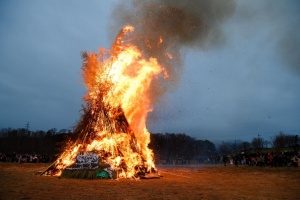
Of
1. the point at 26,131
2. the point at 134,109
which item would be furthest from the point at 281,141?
the point at 26,131

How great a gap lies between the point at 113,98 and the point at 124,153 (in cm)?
414

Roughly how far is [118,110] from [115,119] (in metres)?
0.74

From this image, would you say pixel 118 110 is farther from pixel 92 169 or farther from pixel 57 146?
pixel 57 146

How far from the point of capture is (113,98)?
19344mm

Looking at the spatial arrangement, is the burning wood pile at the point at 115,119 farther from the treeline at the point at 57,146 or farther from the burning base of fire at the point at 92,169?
the treeline at the point at 57,146

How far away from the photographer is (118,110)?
19281 mm

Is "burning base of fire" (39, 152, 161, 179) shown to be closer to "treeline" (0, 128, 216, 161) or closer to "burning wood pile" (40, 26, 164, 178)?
"burning wood pile" (40, 26, 164, 178)

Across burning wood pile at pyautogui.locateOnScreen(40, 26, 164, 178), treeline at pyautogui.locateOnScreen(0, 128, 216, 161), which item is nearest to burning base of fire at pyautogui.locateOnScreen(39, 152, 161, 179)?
burning wood pile at pyautogui.locateOnScreen(40, 26, 164, 178)

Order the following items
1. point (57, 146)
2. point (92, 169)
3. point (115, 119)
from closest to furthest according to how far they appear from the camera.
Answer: point (92, 169)
point (115, 119)
point (57, 146)

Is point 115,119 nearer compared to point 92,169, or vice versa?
point 92,169

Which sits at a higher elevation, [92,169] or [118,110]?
[118,110]

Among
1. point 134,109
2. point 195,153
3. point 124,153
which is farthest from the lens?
point 195,153

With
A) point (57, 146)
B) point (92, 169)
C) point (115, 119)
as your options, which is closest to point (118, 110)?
point (115, 119)

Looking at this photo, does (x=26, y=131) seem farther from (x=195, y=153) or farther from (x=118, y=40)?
(x=118, y=40)
